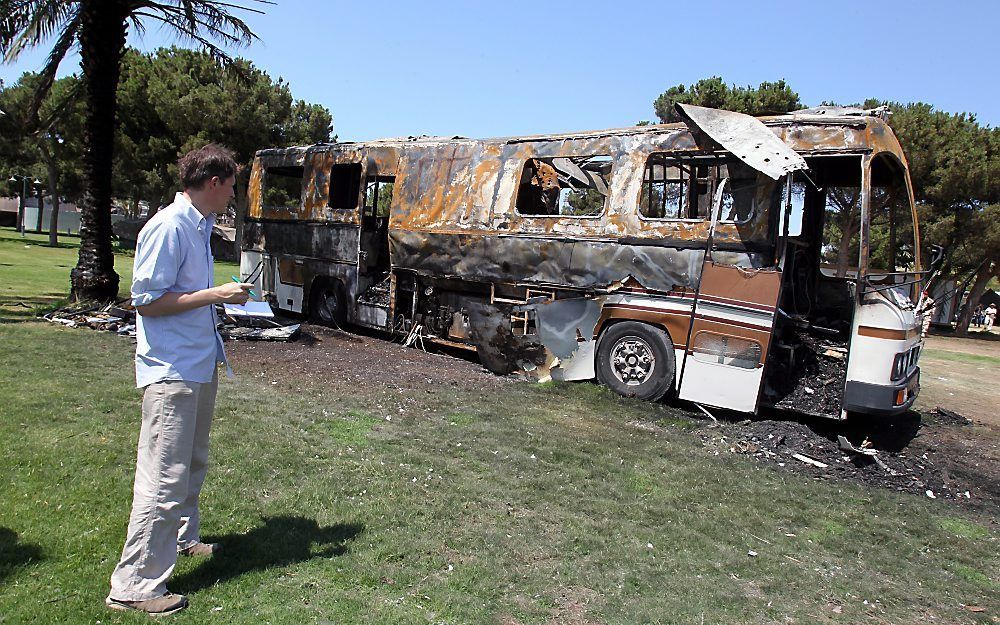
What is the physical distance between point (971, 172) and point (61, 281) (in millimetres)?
26772

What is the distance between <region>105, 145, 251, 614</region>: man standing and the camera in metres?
3.06

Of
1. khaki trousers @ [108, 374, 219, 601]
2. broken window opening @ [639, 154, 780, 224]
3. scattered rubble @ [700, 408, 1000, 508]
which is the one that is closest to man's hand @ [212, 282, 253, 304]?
khaki trousers @ [108, 374, 219, 601]

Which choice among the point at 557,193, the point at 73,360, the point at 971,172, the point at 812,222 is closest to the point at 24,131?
the point at 73,360

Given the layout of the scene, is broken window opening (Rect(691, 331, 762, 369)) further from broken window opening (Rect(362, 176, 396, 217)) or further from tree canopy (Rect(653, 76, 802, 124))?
tree canopy (Rect(653, 76, 802, 124))

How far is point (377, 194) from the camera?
1137cm

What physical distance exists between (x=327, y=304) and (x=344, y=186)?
206 centimetres

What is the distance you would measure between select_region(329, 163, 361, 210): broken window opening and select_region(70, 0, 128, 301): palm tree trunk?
12.3ft

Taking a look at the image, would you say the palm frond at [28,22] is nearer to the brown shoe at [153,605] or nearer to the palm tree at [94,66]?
the palm tree at [94,66]

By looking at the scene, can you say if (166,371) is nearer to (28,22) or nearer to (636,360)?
(636,360)

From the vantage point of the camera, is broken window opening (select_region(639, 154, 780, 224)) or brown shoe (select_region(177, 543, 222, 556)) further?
broken window opening (select_region(639, 154, 780, 224))

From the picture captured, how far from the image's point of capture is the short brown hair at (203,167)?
10.6 ft

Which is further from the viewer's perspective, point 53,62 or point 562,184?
point 53,62

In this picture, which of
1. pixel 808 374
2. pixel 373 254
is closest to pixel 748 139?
pixel 808 374

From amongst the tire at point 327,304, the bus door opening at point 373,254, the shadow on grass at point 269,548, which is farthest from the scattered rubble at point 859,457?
the tire at point 327,304
